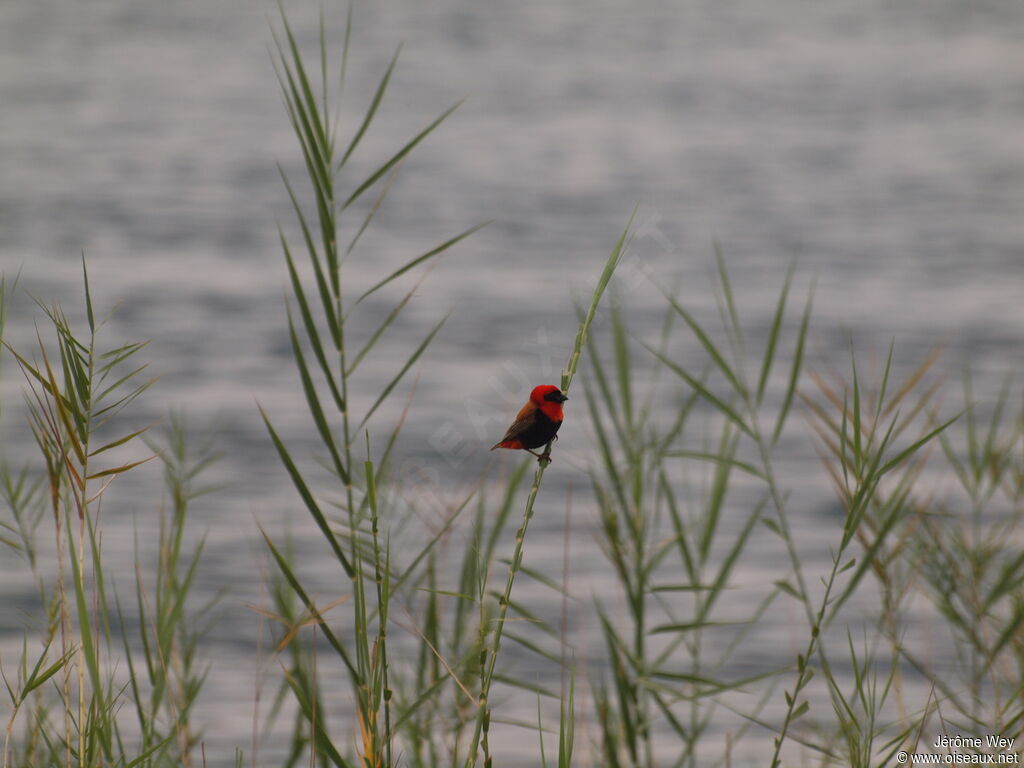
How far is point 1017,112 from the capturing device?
838 centimetres

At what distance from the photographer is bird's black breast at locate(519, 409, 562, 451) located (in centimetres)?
102

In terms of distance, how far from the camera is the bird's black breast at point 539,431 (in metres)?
1.02

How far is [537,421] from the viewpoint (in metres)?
1.03

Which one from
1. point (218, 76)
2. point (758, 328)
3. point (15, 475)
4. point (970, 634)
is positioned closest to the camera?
point (970, 634)

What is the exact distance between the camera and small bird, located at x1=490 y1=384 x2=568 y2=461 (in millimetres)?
1008

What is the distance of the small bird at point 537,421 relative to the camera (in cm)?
101

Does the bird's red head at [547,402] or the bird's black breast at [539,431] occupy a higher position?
the bird's red head at [547,402]

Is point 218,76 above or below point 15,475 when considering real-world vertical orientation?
above

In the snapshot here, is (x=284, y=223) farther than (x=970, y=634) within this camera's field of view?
Yes

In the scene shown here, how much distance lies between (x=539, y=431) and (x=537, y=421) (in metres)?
0.01

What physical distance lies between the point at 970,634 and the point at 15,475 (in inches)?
142

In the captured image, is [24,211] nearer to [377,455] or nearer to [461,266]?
[461,266]

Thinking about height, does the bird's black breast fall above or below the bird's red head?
below

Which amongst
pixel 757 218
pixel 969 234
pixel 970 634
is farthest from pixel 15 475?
pixel 969 234
